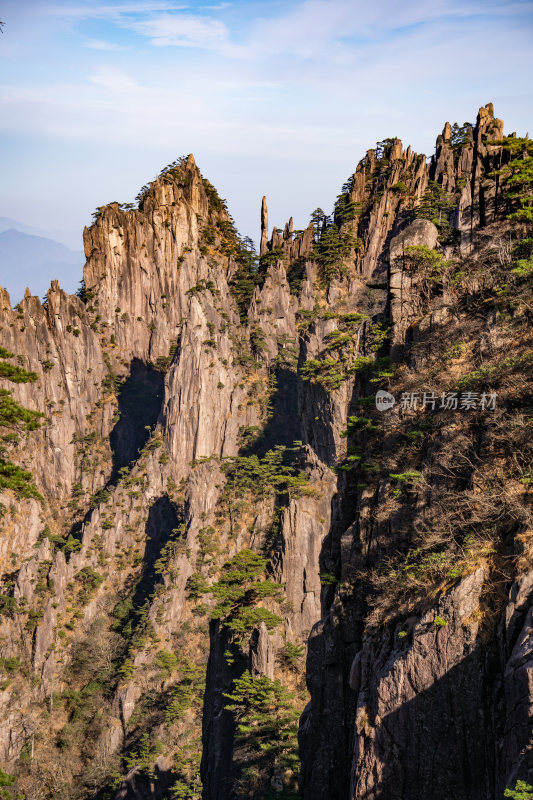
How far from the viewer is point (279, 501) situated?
7781cm

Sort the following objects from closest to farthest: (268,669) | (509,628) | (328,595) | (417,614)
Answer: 1. (509,628)
2. (417,614)
3. (328,595)
4. (268,669)

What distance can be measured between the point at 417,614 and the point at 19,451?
259 feet

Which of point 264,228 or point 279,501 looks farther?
point 264,228

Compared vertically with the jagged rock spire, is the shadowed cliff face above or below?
below

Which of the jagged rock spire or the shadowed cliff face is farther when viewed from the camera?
the jagged rock spire

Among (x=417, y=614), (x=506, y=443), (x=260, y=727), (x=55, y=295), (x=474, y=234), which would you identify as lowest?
(x=260, y=727)

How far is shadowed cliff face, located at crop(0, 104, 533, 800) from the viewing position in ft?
58.3

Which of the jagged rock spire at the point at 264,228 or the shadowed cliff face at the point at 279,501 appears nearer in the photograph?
the shadowed cliff face at the point at 279,501

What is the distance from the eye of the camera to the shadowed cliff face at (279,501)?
1778 cm

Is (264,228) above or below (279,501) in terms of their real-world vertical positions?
above

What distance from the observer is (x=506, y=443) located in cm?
1944

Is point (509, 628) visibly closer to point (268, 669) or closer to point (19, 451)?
point (268, 669)

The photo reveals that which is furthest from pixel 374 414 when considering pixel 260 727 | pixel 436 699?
pixel 260 727

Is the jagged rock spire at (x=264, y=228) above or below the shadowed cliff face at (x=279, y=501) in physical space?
above
